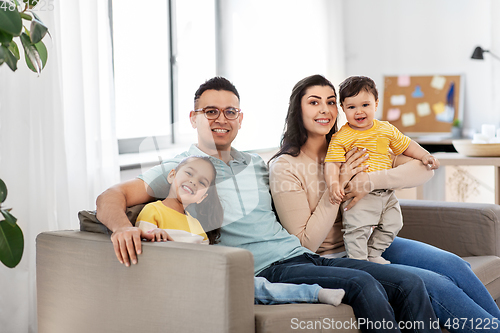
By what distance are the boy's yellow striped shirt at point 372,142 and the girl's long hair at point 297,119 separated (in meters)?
0.12

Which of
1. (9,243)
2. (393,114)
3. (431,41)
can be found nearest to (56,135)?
(9,243)

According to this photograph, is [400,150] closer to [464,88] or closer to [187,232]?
[187,232]

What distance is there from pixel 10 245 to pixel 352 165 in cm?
115

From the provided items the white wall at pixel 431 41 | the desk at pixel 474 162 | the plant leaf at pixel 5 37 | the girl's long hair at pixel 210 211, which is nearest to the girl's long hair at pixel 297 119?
the girl's long hair at pixel 210 211

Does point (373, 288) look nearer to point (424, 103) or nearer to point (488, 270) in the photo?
point (488, 270)

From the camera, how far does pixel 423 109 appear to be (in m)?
4.33

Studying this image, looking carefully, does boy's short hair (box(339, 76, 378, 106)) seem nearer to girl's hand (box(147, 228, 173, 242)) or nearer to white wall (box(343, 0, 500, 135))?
girl's hand (box(147, 228, 173, 242))

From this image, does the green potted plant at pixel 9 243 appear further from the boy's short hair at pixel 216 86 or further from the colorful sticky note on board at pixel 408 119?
the colorful sticky note on board at pixel 408 119

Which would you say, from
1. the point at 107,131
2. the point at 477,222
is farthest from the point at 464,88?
the point at 107,131

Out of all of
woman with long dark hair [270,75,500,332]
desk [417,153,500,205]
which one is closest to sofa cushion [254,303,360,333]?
woman with long dark hair [270,75,500,332]

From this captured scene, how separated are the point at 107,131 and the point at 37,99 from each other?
43cm

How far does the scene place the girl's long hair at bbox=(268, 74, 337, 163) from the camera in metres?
1.95

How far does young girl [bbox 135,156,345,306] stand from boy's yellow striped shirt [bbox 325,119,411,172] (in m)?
0.50

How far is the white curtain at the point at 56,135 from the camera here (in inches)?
76.8
